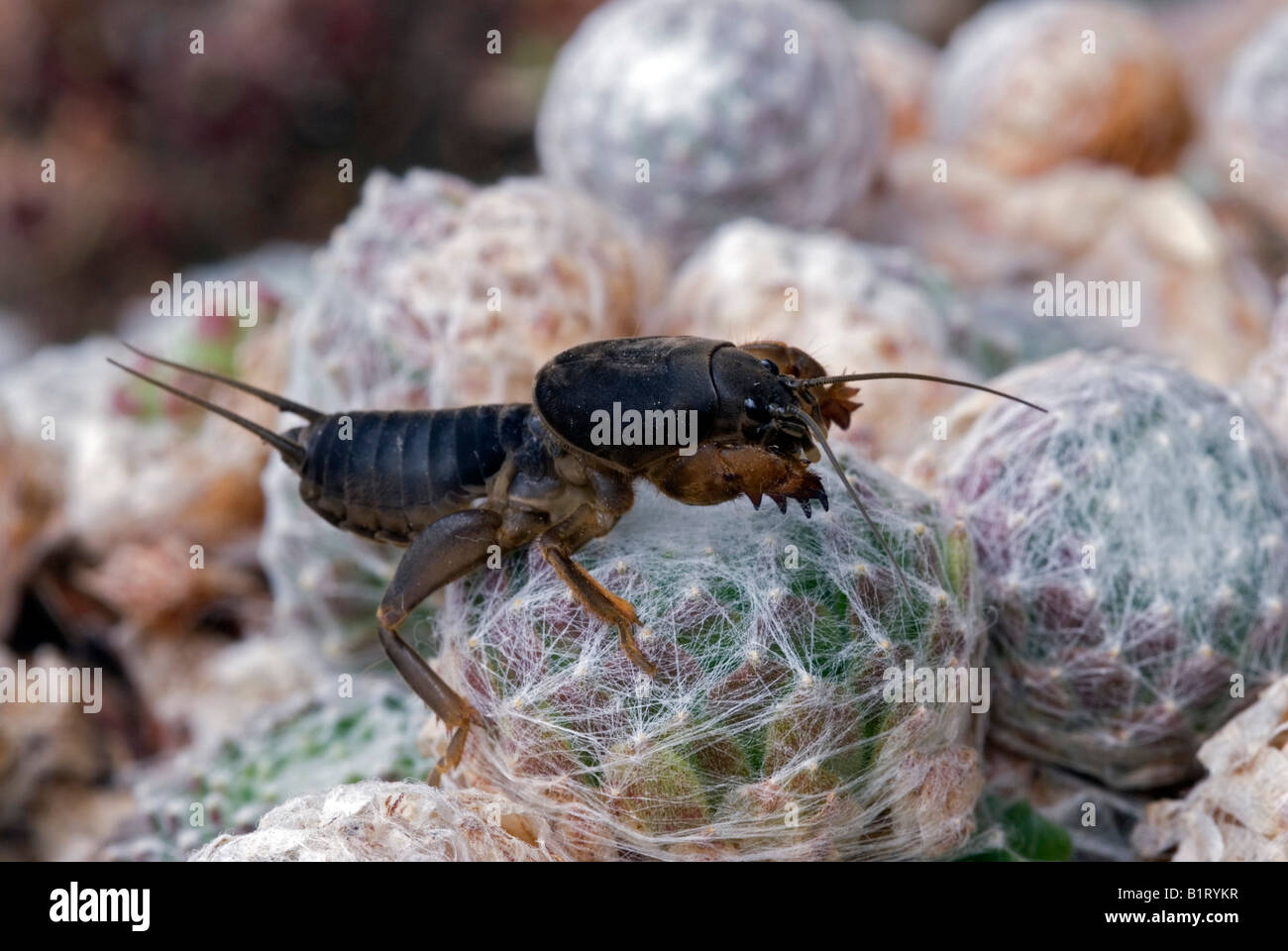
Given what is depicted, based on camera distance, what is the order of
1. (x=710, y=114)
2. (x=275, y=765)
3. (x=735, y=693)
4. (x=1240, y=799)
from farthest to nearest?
(x=710, y=114), (x=275, y=765), (x=1240, y=799), (x=735, y=693)

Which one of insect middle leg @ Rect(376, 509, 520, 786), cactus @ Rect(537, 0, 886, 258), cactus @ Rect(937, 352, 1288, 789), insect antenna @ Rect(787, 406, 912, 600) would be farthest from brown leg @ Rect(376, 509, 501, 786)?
cactus @ Rect(537, 0, 886, 258)

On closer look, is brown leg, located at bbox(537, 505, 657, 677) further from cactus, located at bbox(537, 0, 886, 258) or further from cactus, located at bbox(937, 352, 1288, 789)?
cactus, located at bbox(537, 0, 886, 258)

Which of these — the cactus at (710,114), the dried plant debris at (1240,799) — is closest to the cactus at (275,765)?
the dried plant debris at (1240,799)

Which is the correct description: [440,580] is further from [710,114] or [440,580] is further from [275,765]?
[710,114]

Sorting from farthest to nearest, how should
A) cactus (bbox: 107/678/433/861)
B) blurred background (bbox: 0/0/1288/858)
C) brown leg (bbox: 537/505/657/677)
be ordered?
1. blurred background (bbox: 0/0/1288/858)
2. cactus (bbox: 107/678/433/861)
3. brown leg (bbox: 537/505/657/677)

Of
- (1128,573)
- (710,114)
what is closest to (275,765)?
(1128,573)

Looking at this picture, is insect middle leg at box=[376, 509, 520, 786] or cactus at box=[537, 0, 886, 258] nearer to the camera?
insect middle leg at box=[376, 509, 520, 786]

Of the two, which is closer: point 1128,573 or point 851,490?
point 851,490

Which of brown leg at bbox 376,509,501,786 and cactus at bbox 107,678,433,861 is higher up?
brown leg at bbox 376,509,501,786
